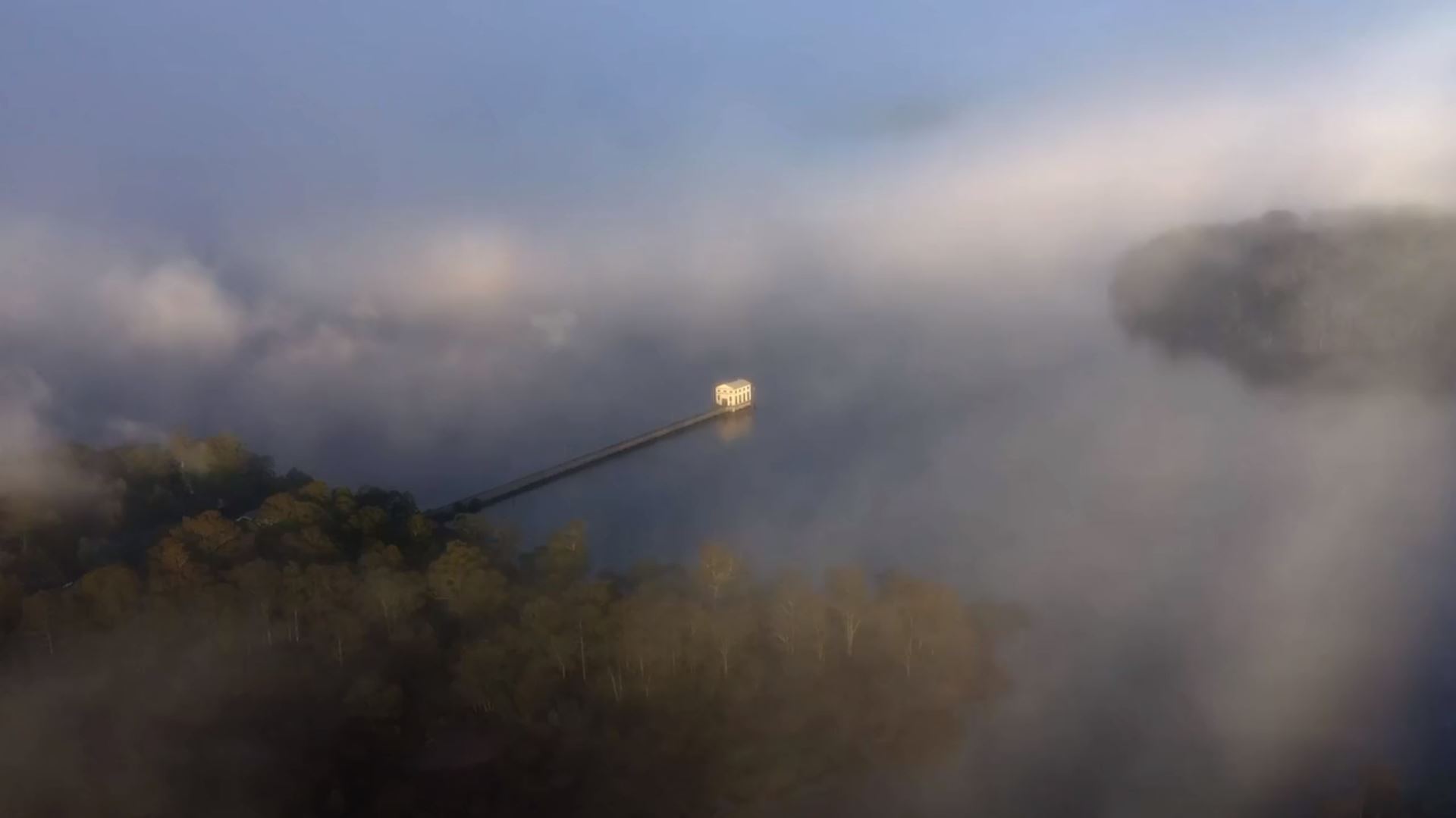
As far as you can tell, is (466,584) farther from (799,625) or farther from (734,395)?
(734,395)

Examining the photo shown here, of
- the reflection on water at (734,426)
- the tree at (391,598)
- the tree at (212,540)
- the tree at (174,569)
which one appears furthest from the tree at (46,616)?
the reflection on water at (734,426)

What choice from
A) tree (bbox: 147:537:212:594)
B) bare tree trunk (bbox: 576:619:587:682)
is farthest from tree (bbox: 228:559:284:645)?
bare tree trunk (bbox: 576:619:587:682)

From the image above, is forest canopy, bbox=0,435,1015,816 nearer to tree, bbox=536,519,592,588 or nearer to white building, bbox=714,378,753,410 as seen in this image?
tree, bbox=536,519,592,588

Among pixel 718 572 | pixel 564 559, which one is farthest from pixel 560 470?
pixel 718 572

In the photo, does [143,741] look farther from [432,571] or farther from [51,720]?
[432,571]

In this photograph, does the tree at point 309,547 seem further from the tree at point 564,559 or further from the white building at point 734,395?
the white building at point 734,395

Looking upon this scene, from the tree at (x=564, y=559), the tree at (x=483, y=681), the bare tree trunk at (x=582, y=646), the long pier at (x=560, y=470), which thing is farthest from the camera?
the long pier at (x=560, y=470)
